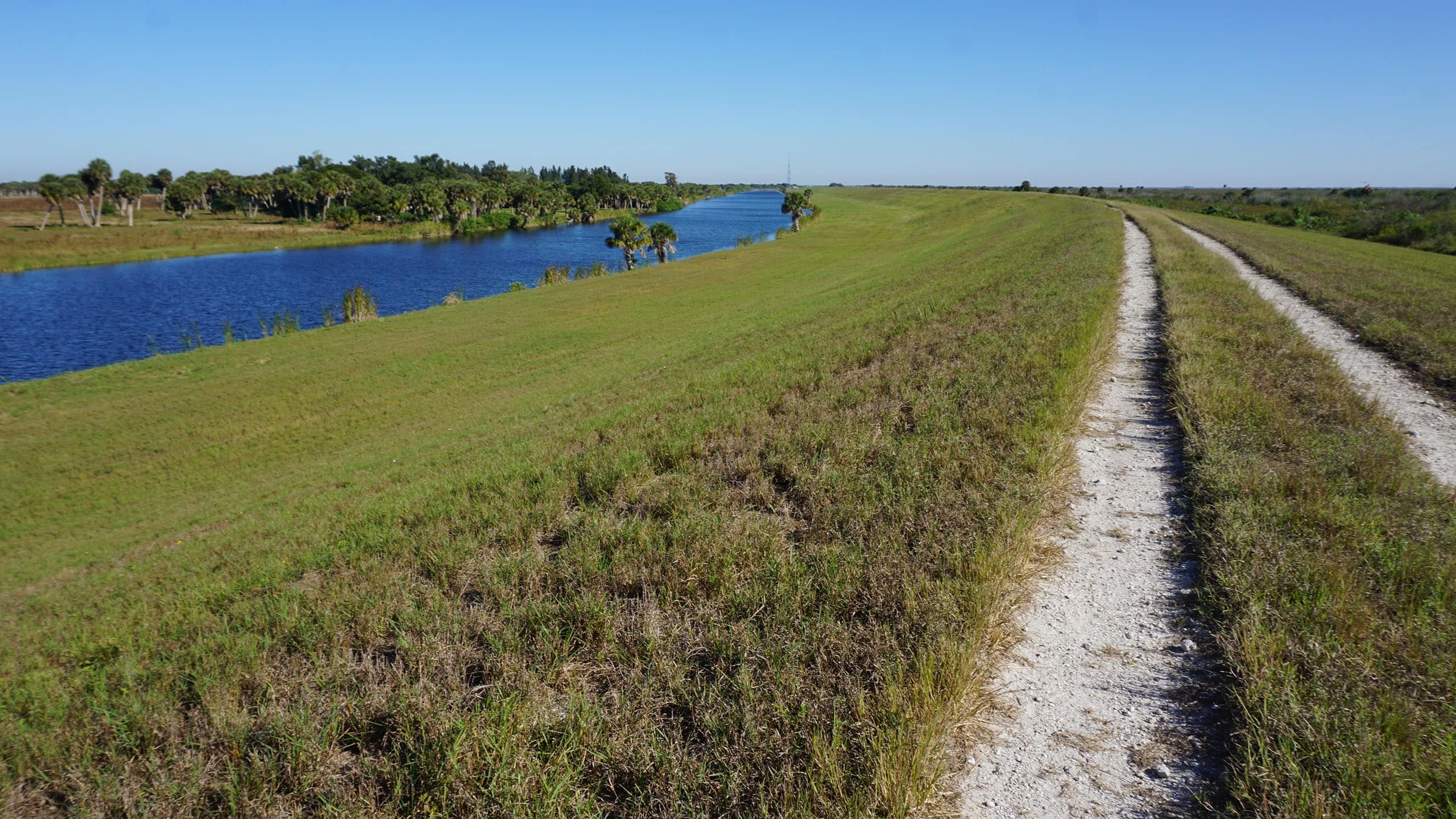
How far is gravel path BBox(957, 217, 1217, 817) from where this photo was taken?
9.27 ft

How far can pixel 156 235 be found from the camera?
252 ft

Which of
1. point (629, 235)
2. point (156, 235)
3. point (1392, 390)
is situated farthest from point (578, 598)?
point (156, 235)

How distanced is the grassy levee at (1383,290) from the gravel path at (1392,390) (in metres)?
0.24

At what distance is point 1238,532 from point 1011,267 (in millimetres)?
22150

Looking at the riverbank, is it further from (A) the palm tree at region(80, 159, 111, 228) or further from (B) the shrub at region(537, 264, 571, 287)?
(B) the shrub at region(537, 264, 571, 287)

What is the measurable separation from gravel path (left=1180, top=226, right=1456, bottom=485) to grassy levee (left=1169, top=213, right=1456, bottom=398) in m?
0.24

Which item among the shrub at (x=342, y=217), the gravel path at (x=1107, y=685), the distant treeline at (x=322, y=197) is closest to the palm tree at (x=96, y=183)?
the distant treeline at (x=322, y=197)

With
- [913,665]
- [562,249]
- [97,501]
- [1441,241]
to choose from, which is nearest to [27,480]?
[97,501]

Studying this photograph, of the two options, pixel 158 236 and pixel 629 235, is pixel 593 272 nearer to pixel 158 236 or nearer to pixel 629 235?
pixel 629 235

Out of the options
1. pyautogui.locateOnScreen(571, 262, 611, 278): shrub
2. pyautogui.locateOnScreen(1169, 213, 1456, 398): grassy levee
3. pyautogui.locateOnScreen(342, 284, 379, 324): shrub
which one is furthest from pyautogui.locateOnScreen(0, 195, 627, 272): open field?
pyautogui.locateOnScreen(1169, 213, 1456, 398): grassy levee

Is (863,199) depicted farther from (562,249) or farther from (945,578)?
(945,578)

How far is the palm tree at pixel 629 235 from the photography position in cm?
5928

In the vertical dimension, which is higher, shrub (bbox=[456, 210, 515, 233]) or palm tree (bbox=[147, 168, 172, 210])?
palm tree (bbox=[147, 168, 172, 210])

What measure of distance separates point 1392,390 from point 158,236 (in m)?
108
